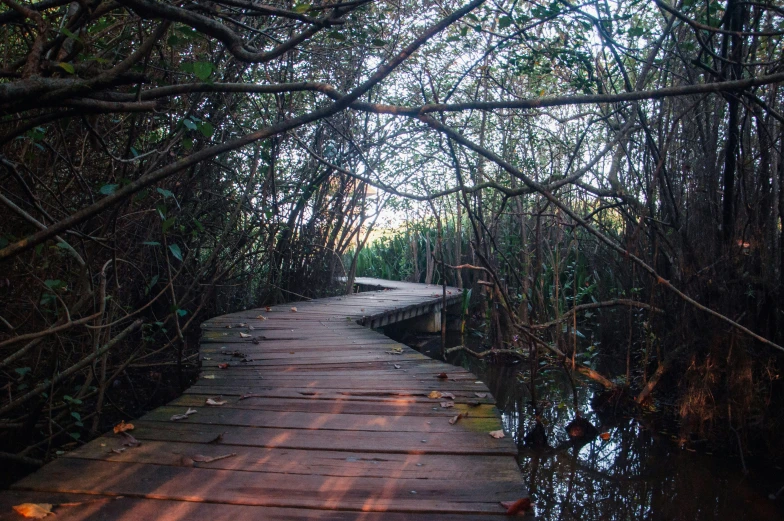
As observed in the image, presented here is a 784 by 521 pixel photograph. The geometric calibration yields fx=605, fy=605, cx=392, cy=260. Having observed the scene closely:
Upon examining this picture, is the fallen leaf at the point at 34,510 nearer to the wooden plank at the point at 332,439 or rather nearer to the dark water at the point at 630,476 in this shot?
the wooden plank at the point at 332,439

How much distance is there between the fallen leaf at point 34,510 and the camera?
1586 millimetres

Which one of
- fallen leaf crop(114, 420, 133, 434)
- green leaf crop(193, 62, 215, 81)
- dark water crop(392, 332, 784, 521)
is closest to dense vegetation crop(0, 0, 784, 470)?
green leaf crop(193, 62, 215, 81)

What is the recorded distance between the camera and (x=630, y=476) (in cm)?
397

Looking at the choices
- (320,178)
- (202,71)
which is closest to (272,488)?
(202,71)

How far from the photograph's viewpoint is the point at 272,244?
6.18m

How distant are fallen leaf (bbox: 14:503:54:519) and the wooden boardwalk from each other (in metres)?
0.02

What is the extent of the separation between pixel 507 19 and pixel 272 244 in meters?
3.81

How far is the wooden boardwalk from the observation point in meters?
1.72

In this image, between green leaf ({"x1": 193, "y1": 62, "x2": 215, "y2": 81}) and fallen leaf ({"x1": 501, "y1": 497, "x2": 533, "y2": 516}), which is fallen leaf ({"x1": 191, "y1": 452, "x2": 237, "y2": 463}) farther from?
green leaf ({"x1": 193, "y1": 62, "x2": 215, "y2": 81})

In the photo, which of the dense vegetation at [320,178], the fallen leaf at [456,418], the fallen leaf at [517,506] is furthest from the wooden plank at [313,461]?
the dense vegetation at [320,178]

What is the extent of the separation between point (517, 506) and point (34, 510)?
4.30 ft

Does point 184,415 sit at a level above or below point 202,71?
below

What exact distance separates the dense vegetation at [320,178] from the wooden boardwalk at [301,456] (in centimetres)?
67

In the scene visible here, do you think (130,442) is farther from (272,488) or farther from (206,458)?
(272,488)
